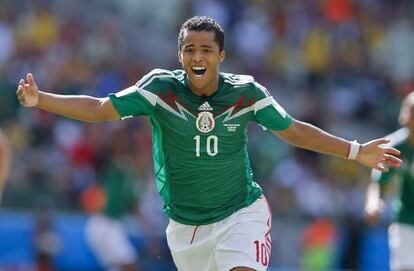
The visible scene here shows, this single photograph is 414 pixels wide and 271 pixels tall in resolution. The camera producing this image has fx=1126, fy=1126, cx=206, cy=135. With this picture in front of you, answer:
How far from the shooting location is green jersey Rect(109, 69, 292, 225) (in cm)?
845

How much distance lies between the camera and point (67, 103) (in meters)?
8.17

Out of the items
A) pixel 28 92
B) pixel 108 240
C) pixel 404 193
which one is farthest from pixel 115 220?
pixel 28 92

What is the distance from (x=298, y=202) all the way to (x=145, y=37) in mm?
5266

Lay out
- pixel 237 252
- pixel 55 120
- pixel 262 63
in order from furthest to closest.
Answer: pixel 262 63
pixel 55 120
pixel 237 252

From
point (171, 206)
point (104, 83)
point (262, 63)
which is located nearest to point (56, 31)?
point (104, 83)

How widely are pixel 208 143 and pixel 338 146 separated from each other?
3.32 ft

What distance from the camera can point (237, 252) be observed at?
27.2 ft

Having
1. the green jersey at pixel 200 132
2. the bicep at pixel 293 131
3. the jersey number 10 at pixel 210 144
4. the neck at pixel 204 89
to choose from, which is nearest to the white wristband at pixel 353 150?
the bicep at pixel 293 131

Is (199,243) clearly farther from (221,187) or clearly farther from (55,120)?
(55,120)

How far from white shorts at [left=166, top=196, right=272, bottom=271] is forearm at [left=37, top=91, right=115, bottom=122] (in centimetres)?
Answer: 110

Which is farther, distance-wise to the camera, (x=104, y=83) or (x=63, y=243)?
(x=104, y=83)

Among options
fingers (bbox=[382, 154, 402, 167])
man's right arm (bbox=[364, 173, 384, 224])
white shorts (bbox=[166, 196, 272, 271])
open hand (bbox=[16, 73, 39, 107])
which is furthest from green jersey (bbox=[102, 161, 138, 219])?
open hand (bbox=[16, 73, 39, 107])

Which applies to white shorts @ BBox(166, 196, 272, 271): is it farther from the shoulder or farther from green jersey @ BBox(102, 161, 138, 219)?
green jersey @ BBox(102, 161, 138, 219)

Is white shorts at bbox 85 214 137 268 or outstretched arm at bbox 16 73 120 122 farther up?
outstretched arm at bbox 16 73 120 122
